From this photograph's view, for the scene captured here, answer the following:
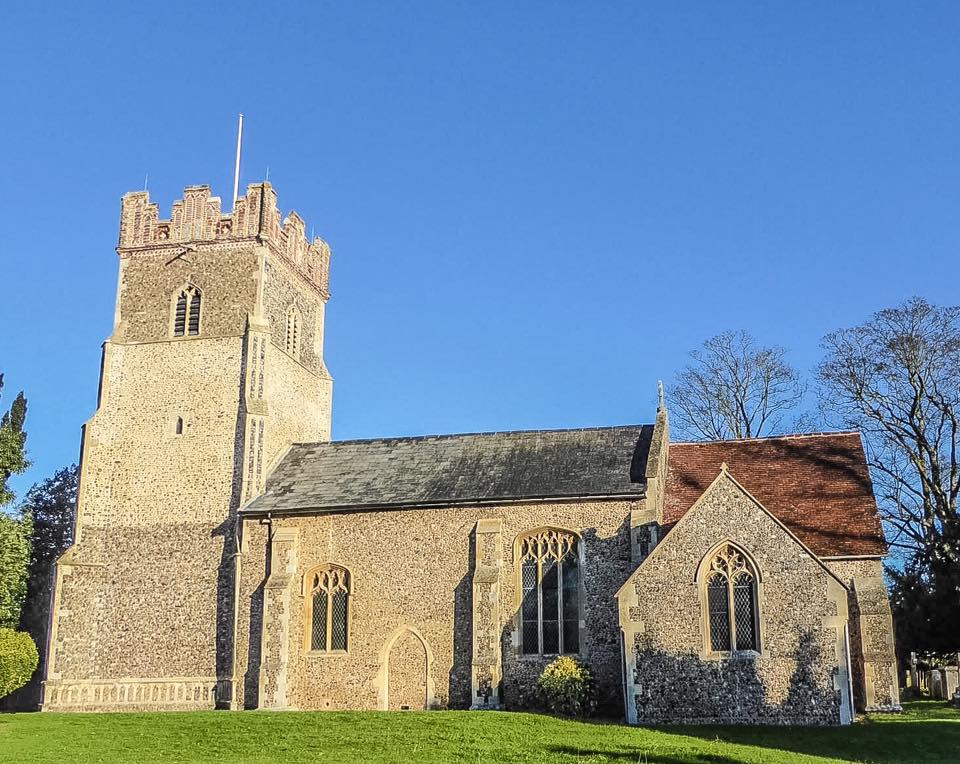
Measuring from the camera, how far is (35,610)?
43.9 meters

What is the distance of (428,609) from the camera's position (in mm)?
30656

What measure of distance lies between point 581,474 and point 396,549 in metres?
5.80

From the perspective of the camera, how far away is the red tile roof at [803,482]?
30656 millimetres

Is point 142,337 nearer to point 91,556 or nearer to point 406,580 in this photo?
point 91,556

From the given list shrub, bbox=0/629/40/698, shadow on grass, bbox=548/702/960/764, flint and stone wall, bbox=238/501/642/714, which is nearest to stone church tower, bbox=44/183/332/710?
flint and stone wall, bbox=238/501/642/714

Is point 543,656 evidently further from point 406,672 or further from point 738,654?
point 738,654

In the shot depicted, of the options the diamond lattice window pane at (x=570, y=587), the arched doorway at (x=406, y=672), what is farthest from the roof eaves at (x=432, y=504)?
the arched doorway at (x=406, y=672)

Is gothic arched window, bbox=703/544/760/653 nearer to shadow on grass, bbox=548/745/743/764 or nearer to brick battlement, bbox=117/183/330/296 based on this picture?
shadow on grass, bbox=548/745/743/764

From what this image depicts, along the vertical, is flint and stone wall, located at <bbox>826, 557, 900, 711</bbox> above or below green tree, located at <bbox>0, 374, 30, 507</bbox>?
below

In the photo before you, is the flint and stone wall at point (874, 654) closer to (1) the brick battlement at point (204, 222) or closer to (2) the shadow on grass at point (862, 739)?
(2) the shadow on grass at point (862, 739)

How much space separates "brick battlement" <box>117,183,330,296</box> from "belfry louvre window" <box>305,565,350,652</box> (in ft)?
39.2

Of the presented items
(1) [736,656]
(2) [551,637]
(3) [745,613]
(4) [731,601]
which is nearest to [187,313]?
(2) [551,637]

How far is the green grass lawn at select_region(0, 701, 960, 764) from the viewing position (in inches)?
813

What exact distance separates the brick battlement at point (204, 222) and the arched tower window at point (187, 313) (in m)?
1.92
